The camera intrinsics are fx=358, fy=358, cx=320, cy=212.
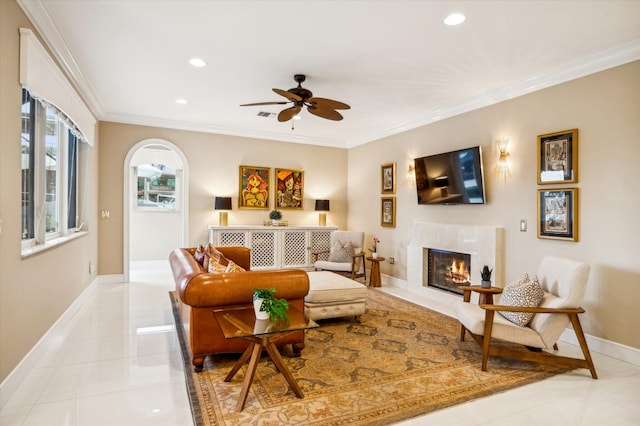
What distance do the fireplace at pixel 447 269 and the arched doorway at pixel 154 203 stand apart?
5.12 metres

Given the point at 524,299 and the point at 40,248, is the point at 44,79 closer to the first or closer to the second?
the point at 40,248

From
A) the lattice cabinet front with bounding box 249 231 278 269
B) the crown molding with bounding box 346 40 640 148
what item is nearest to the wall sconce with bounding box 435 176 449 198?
the crown molding with bounding box 346 40 640 148

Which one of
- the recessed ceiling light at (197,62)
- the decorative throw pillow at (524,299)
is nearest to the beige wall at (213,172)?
the recessed ceiling light at (197,62)

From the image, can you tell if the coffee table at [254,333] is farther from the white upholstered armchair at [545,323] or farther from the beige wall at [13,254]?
the white upholstered armchair at [545,323]

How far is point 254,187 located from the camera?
6.82 metres

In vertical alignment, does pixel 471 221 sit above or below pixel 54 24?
below

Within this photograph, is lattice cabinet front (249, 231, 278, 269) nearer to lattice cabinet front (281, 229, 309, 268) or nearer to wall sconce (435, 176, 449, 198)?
lattice cabinet front (281, 229, 309, 268)

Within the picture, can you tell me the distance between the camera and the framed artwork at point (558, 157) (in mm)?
3537

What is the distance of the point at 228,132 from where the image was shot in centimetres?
A: 659

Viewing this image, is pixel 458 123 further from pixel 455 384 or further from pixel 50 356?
pixel 50 356

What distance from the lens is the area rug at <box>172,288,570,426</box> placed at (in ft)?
7.20

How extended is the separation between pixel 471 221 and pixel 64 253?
189 inches

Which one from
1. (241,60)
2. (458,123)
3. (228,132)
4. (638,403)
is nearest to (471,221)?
(458,123)

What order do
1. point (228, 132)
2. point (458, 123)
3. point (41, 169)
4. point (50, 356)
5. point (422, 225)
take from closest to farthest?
point (50, 356)
point (41, 169)
point (458, 123)
point (422, 225)
point (228, 132)
